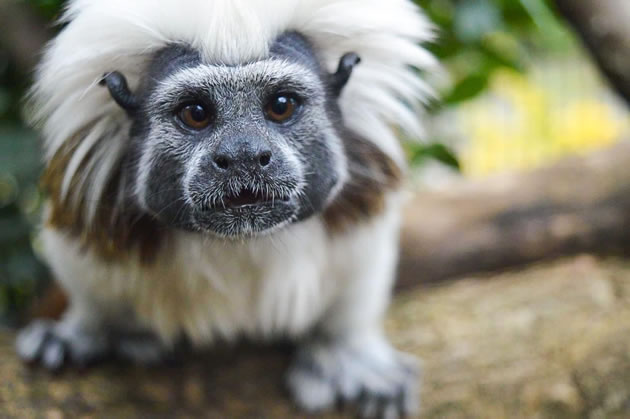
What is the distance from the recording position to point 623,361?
7.54 ft

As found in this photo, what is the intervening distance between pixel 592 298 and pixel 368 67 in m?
1.39

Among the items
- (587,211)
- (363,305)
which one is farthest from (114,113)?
(587,211)

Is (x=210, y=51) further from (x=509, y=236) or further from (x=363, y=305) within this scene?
(x=509, y=236)

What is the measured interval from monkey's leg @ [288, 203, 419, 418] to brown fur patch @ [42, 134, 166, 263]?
0.64 metres

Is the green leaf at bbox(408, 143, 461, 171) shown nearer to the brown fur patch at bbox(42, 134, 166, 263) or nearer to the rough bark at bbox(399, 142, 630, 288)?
the rough bark at bbox(399, 142, 630, 288)

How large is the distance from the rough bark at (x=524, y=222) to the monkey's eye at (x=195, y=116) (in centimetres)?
151

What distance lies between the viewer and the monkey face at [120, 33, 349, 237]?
1.60m

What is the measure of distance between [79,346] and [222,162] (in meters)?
1.01

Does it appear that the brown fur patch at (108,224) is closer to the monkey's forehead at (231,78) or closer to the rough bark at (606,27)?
the monkey's forehead at (231,78)

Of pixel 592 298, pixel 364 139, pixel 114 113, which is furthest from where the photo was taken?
pixel 592 298

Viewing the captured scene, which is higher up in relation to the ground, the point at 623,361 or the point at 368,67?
the point at 368,67

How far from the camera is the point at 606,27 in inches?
97.3

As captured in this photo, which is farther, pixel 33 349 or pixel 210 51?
pixel 33 349

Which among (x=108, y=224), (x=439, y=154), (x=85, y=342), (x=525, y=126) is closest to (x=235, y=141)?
(x=108, y=224)
